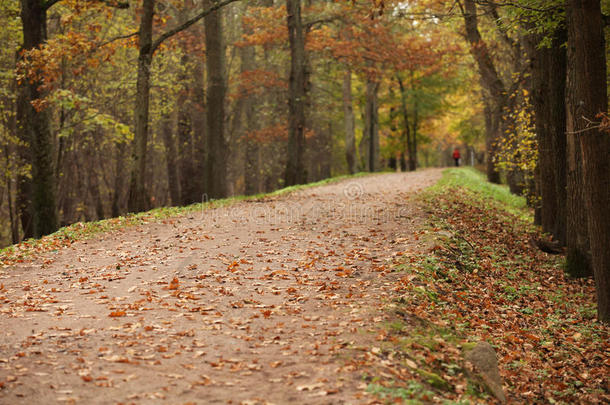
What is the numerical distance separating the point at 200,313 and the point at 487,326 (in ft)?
13.4

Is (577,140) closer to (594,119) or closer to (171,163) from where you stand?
(594,119)

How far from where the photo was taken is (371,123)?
1266 inches

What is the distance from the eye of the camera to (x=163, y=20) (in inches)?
599

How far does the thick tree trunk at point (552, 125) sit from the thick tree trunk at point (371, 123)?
19.3 meters

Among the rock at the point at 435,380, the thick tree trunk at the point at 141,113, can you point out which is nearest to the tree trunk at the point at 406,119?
the thick tree trunk at the point at 141,113

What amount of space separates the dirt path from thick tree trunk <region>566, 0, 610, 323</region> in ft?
10.8

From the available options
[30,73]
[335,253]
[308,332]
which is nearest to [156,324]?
[308,332]

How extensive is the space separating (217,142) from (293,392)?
1426cm

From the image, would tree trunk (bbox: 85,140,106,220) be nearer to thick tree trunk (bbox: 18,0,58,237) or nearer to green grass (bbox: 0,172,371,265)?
thick tree trunk (bbox: 18,0,58,237)

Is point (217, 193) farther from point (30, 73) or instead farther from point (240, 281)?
point (240, 281)

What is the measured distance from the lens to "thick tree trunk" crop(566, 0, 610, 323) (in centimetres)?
771

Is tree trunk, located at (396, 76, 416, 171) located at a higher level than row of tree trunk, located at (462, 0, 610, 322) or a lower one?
higher

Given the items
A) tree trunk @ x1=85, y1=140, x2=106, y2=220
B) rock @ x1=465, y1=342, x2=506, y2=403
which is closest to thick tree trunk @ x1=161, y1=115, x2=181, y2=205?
tree trunk @ x1=85, y1=140, x2=106, y2=220

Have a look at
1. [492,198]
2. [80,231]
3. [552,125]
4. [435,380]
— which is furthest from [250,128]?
[435,380]
